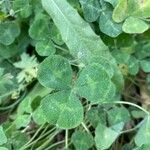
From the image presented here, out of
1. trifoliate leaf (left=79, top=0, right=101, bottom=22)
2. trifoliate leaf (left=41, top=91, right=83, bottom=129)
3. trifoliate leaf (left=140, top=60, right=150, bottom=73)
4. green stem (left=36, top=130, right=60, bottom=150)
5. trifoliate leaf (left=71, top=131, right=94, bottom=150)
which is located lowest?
trifoliate leaf (left=140, top=60, right=150, bottom=73)

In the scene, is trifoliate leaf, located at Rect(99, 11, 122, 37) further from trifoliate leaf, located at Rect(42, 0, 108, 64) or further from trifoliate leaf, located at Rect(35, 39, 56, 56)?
trifoliate leaf, located at Rect(35, 39, 56, 56)

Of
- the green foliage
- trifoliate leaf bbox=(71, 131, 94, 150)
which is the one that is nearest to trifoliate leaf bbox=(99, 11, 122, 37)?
the green foliage

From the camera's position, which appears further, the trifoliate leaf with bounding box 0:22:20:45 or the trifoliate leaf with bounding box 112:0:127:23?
the trifoliate leaf with bounding box 0:22:20:45

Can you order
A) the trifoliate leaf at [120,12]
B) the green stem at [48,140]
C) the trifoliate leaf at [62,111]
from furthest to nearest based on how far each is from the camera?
the green stem at [48,140] < the trifoliate leaf at [120,12] < the trifoliate leaf at [62,111]

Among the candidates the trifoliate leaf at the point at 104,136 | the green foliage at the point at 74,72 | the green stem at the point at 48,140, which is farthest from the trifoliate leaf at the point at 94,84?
the green stem at the point at 48,140

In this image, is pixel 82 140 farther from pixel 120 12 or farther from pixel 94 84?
pixel 120 12

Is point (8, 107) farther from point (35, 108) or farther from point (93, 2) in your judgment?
point (93, 2)

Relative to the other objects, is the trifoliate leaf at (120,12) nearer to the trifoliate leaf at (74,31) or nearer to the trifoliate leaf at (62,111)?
the trifoliate leaf at (74,31)
